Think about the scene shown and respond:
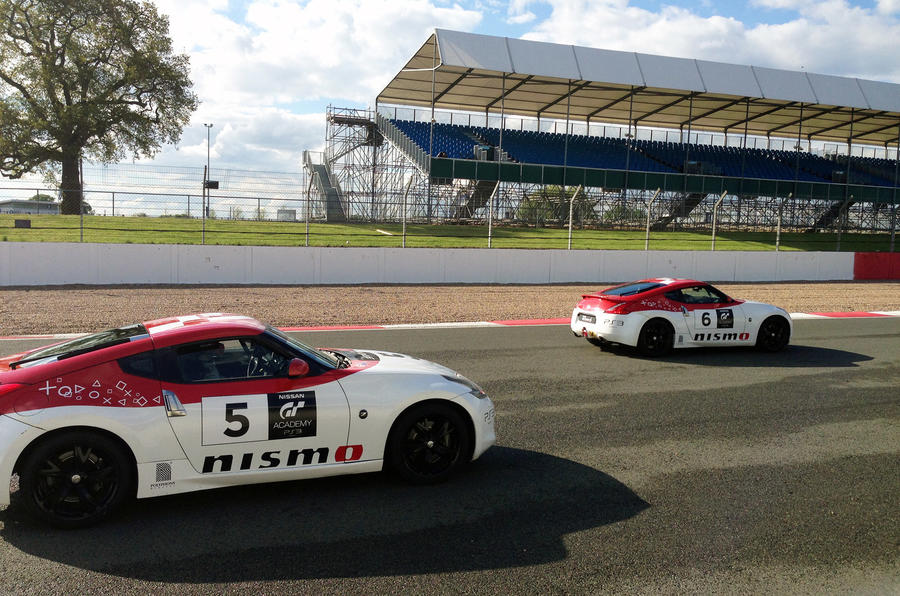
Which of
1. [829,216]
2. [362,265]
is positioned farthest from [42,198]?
[829,216]

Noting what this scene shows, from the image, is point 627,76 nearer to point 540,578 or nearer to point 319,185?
point 319,185

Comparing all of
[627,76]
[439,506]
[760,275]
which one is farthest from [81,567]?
[627,76]

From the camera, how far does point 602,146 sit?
3731 cm

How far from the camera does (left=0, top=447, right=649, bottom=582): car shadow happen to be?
3.67 metres

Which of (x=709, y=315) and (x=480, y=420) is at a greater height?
(x=709, y=315)

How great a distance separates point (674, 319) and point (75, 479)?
7947mm

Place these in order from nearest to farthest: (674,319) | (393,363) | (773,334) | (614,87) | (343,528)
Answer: (343,528), (393,363), (674,319), (773,334), (614,87)

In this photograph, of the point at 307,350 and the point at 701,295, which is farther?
the point at 701,295

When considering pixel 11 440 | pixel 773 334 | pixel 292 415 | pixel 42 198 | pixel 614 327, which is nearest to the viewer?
pixel 11 440

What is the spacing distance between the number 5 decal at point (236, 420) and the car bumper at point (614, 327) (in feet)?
21.1

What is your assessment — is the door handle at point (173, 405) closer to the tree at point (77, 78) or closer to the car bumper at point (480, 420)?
the car bumper at point (480, 420)

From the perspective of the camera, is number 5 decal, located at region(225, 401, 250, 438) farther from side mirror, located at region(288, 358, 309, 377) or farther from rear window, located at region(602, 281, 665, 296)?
rear window, located at region(602, 281, 665, 296)

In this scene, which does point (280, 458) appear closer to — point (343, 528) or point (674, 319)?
point (343, 528)

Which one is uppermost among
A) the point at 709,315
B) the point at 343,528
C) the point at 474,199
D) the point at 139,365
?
the point at 474,199
